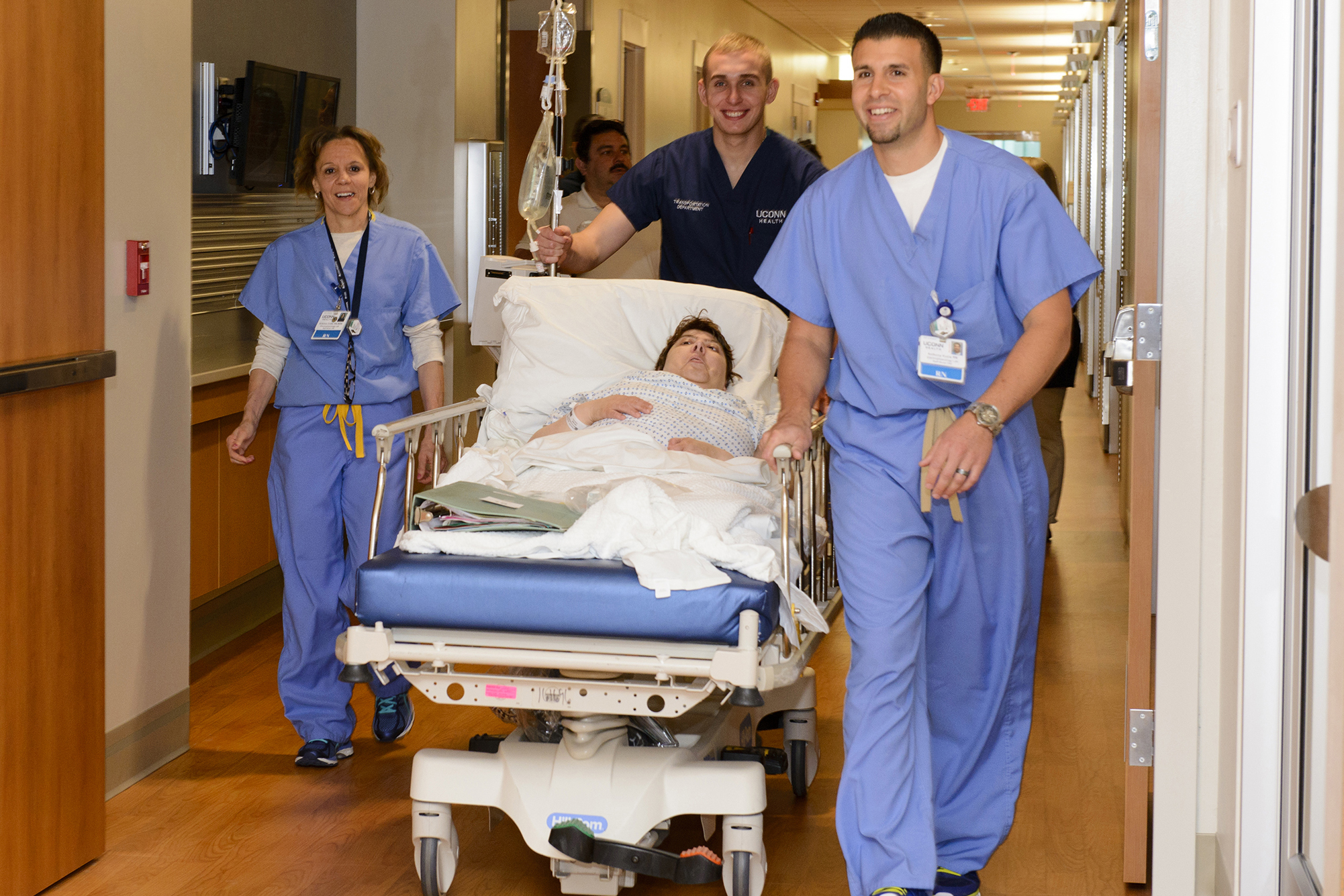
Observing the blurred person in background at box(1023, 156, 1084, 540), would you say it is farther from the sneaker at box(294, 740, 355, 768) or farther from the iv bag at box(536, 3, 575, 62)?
the sneaker at box(294, 740, 355, 768)

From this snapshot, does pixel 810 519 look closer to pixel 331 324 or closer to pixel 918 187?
pixel 918 187

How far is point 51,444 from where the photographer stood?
2.71 meters

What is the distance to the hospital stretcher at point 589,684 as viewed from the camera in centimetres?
235

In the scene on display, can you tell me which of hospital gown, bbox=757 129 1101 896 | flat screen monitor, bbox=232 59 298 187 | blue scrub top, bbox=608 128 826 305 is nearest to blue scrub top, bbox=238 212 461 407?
blue scrub top, bbox=608 128 826 305

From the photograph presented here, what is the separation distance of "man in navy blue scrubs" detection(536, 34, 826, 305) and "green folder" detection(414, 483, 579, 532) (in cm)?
108

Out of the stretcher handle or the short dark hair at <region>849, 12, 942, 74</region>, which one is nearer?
the short dark hair at <region>849, 12, 942, 74</region>

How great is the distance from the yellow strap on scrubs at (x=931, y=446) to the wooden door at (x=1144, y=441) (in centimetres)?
36

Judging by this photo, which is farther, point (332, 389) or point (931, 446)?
point (332, 389)

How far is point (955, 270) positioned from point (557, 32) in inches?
54.8

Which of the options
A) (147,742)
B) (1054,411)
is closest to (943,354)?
(147,742)

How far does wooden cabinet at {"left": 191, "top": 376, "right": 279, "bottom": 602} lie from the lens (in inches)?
171

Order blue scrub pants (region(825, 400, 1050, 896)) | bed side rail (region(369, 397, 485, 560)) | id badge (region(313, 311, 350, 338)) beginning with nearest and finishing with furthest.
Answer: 1. blue scrub pants (region(825, 400, 1050, 896))
2. bed side rail (region(369, 397, 485, 560))
3. id badge (region(313, 311, 350, 338))

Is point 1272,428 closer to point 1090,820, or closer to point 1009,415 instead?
point 1009,415

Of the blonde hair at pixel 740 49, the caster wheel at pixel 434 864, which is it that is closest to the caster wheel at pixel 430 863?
the caster wheel at pixel 434 864
